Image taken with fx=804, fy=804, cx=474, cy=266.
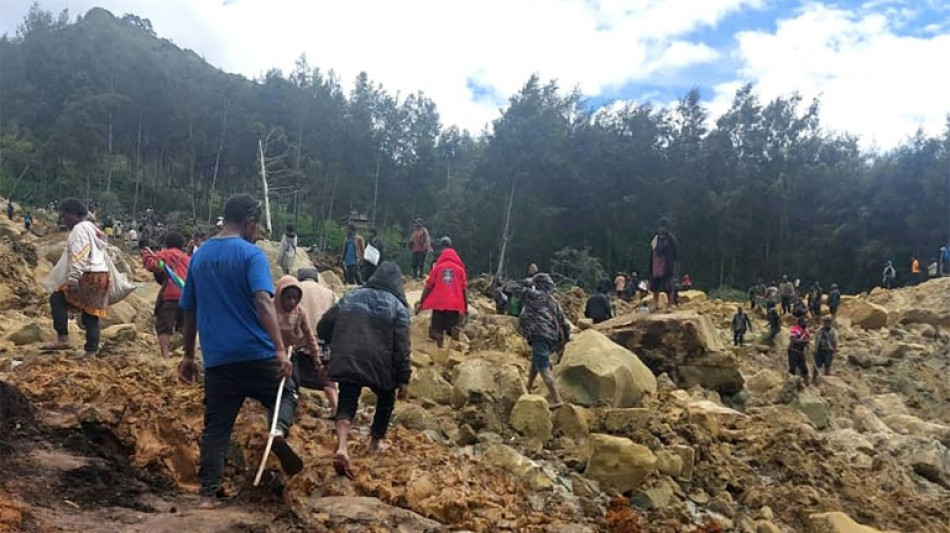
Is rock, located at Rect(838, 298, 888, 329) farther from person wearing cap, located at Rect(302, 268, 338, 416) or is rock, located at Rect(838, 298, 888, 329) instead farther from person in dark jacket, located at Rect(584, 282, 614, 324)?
person wearing cap, located at Rect(302, 268, 338, 416)

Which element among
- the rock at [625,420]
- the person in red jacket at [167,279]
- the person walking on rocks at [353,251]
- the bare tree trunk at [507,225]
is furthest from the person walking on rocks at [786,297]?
the person in red jacket at [167,279]

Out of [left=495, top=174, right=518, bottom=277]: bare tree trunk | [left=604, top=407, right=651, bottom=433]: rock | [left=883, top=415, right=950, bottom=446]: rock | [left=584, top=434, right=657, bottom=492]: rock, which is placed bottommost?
[left=883, top=415, right=950, bottom=446]: rock

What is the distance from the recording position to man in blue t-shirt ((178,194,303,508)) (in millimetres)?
3826

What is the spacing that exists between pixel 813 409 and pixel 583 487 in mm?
5408

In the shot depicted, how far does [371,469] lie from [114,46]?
5238cm

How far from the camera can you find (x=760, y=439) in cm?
775

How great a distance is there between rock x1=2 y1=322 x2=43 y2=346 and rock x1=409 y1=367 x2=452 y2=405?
3.75m

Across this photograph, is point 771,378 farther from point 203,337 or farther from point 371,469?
point 203,337

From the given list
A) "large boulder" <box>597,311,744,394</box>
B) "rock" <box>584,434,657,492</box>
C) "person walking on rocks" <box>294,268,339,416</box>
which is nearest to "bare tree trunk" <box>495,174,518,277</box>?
"large boulder" <box>597,311,744,394</box>

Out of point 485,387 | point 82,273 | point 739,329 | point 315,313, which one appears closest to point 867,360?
point 739,329

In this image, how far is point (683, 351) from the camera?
1038 centimetres

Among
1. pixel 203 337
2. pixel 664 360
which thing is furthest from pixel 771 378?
pixel 203 337

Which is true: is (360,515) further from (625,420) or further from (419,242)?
(419,242)

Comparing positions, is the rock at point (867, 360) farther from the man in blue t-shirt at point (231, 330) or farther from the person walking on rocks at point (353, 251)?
the man in blue t-shirt at point (231, 330)
